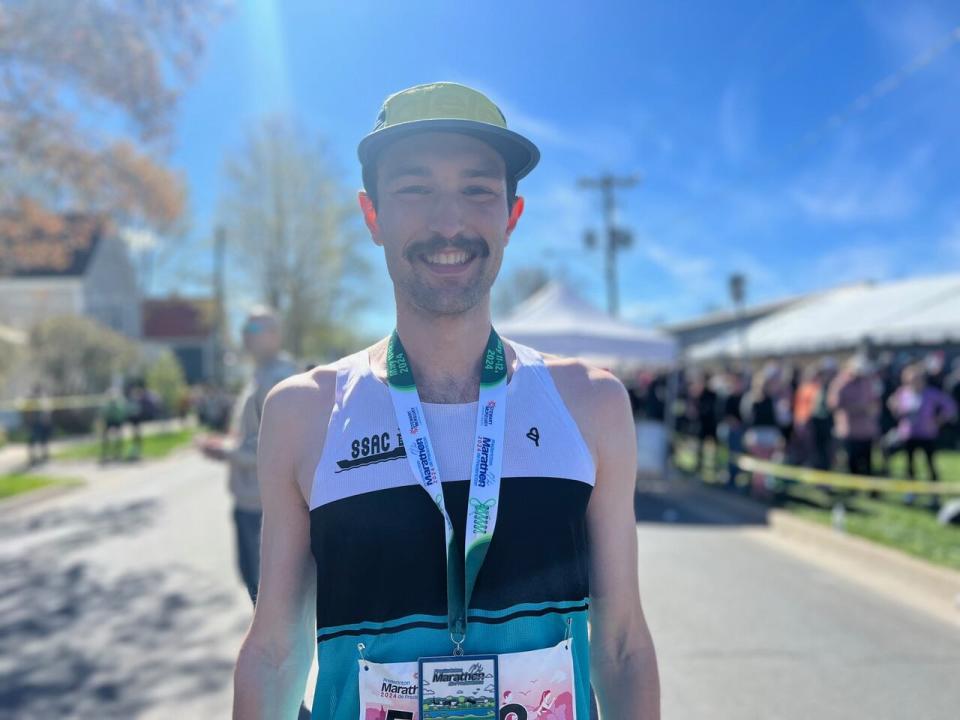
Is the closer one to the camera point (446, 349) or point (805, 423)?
point (446, 349)

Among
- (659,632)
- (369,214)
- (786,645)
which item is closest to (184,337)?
(659,632)

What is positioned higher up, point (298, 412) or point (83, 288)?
point (83, 288)

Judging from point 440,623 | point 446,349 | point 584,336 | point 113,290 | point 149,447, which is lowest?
point 149,447

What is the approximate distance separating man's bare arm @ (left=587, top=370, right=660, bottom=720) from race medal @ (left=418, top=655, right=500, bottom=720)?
309 mm

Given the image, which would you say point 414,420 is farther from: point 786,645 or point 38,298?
point 38,298

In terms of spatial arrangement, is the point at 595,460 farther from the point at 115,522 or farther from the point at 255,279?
the point at 255,279

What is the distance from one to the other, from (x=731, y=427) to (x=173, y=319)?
139 ft

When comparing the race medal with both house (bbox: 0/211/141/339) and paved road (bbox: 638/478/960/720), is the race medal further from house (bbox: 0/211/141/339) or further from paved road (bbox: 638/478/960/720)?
house (bbox: 0/211/141/339)

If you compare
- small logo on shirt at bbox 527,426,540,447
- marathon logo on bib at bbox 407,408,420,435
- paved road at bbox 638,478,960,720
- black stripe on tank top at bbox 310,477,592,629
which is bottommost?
paved road at bbox 638,478,960,720

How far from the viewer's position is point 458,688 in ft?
4.81

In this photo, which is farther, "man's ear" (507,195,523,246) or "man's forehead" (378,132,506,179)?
"man's ear" (507,195,523,246)

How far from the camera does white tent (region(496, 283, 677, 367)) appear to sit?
13789mm

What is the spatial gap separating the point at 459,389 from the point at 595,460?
34cm

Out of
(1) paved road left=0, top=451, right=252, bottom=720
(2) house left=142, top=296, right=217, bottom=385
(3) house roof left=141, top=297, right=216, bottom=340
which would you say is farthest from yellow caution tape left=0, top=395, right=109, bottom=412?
(3) house roof left=141, top=297, right=216, bottom=340
